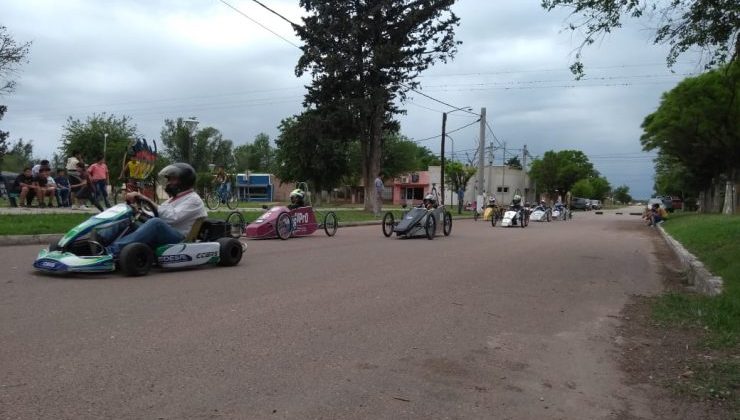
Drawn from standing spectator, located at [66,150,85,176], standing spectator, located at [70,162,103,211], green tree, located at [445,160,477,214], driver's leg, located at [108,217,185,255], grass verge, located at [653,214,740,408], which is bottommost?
grass verge, located at [653,214,740,408]

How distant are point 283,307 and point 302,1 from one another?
88.1 ft

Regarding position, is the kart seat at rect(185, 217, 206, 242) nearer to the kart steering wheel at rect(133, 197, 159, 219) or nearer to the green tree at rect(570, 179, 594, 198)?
the kart steering wheel at rect(133, 197, 159, 219)

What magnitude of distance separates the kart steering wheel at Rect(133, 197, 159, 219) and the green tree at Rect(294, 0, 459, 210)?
71.8 feet

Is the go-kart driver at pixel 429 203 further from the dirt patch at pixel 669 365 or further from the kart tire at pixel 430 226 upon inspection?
the dirt patch at pixel 669 365

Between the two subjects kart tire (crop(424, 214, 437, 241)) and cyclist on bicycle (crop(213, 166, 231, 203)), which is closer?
kart tire (crop(424, 214, 437, 241))

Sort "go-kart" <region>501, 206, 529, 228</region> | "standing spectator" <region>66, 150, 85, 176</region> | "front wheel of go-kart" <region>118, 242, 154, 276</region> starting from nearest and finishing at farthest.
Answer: "front wheel of go-kart" <region>118, 242, 154, 276</region>
"standing spectator" <region>66, 150, 85, 176</region>
"go-kart" <region>501, 206, 529, 228</region>

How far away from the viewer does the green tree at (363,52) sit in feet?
98.1

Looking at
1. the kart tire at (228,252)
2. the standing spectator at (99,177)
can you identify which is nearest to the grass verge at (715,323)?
the kart tire at (228,252)

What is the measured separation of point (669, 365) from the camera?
517 centimetres

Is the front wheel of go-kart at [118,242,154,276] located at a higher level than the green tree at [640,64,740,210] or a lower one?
lower

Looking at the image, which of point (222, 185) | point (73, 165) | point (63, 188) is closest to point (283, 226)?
point (73, 165)

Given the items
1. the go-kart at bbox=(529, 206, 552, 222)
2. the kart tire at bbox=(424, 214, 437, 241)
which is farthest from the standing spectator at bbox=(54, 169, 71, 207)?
the go-kart at bbox=(529, 206, 552, 222)

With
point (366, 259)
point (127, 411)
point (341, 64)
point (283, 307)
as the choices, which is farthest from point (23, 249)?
point (341, 64)

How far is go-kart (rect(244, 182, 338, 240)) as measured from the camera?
14.8 m
